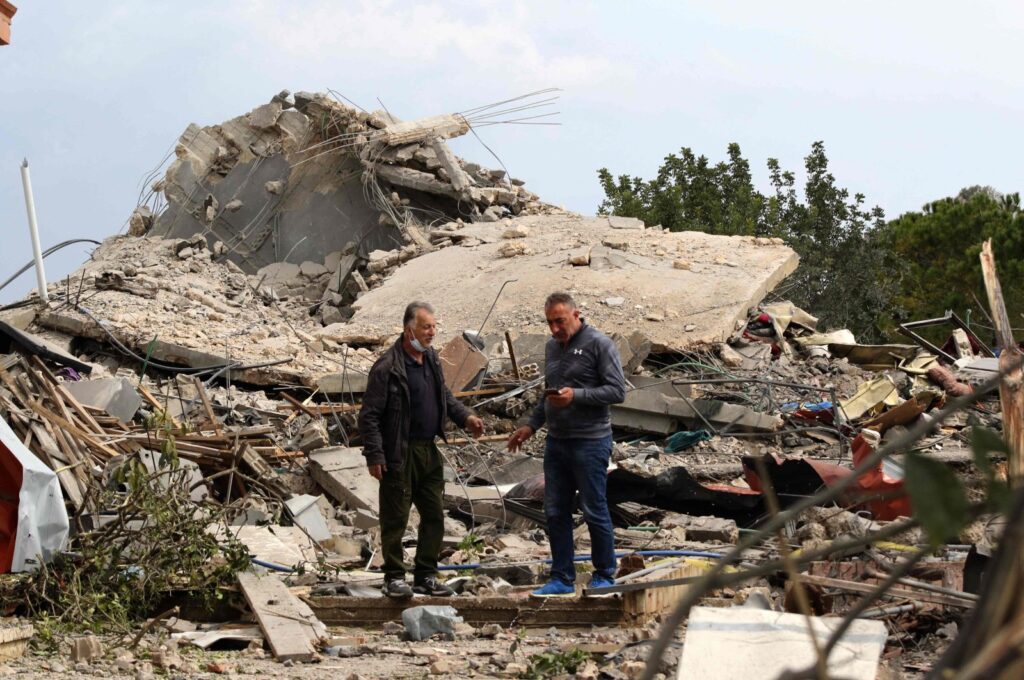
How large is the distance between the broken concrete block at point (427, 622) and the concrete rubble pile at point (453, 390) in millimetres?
19

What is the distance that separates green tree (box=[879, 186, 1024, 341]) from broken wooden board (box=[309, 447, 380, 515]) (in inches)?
643

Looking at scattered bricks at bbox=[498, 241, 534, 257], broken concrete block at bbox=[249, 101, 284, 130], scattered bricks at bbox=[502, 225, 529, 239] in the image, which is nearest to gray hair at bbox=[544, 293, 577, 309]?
scattered bricks at bbox=[498, 241, 534, 257]

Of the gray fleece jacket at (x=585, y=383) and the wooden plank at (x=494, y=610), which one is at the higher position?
the gray fleece jacket at (x=585, y=383)

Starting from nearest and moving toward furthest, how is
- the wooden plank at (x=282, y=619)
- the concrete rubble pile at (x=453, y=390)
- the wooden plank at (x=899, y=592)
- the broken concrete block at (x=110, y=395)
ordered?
the wooden plank at (x=899, y=592), the wooden plank at (x=282, y=619), the concrete rubble pile at (x=453, y=390), the broken concrete block at (x=110, y=395)

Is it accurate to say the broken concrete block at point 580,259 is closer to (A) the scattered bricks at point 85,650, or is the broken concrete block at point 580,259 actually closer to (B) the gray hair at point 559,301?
(B) the gray hair at point 559,301

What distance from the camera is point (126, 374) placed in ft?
44.5

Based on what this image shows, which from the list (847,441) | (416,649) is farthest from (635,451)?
(416,649)

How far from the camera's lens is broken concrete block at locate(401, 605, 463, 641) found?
6359 millimetres

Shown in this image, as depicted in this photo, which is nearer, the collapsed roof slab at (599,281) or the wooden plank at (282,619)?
the wooden plank at (282,619)

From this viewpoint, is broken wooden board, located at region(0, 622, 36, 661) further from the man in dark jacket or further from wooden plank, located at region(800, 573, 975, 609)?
wooden plank, located at region(800, 573, 975, 609)

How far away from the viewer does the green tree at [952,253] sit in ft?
79.7

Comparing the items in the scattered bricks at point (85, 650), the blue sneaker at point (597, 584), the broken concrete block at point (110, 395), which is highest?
the broken concrete block at point (110, 395)

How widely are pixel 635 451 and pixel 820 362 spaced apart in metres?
3.74

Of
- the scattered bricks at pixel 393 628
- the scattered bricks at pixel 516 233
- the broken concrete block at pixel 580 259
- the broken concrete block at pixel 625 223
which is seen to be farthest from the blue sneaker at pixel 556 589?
the broken concrete block at pixel 625 223
